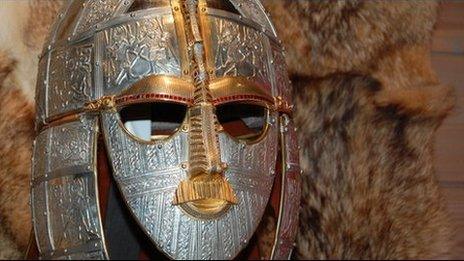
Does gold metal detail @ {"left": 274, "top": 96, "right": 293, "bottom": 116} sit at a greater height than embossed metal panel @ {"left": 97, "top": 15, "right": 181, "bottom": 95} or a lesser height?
lesser

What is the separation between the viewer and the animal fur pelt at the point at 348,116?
5.72 ft

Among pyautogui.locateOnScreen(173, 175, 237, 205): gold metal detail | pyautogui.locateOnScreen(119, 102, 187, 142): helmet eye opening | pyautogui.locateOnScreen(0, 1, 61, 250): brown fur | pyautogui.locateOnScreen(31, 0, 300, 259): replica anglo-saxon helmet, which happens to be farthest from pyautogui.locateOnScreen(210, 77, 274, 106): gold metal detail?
pyautogui.locateOnScreen(0, 1, 61, 250): brown fur

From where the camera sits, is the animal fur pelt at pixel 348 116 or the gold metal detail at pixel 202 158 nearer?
the gold metal detail at pixel 202 158

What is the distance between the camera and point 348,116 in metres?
1.82

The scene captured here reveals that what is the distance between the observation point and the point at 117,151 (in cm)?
151

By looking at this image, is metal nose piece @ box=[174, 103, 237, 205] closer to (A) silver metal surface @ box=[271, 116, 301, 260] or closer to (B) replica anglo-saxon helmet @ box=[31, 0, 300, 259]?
(B) replica anglo-saxon helmet @ box=[31, 0, 300, 259]

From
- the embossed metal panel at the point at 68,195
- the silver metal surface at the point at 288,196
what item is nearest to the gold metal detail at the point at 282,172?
the silver metal surface at the point at 288,196

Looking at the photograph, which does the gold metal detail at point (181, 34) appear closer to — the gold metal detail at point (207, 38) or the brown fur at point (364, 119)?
the gold metal detail at point (207, 38)

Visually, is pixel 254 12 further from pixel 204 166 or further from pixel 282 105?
pixel 204 166

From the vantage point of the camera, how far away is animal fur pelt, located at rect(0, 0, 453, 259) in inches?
68.6

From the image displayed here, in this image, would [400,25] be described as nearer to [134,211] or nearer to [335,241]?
[335,241]

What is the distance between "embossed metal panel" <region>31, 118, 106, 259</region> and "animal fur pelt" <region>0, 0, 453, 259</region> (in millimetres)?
198

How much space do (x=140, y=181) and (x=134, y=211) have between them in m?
0.04

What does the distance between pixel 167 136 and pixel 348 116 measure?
1.31 feet
